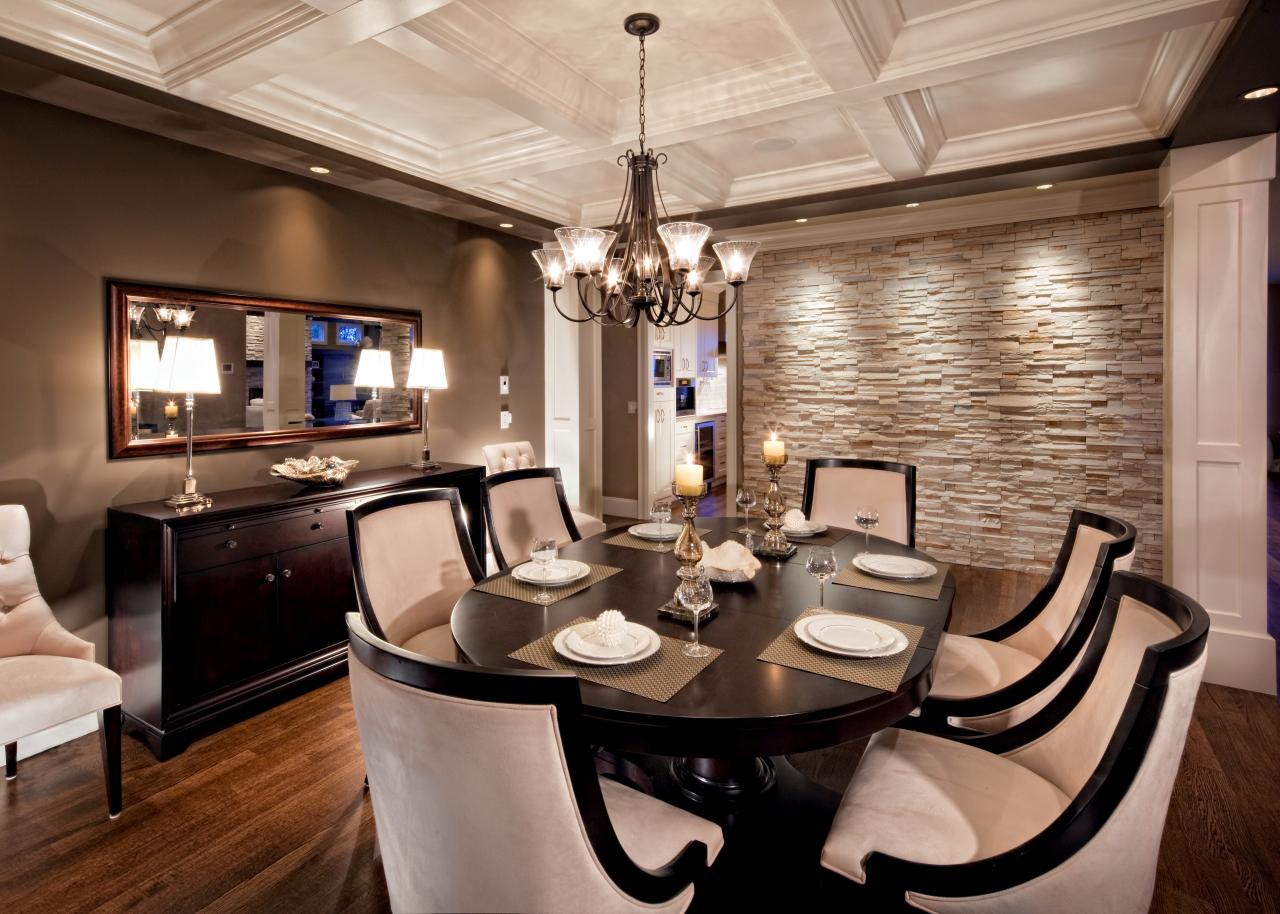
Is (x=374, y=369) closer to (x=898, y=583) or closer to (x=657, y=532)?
(x=657, y=532)

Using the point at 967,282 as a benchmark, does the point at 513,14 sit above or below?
above

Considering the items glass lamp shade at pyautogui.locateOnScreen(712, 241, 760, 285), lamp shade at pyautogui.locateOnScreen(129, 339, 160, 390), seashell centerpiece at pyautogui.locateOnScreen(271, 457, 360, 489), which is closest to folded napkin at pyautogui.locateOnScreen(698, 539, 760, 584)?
glass lamp shade at pyautogui.locateOnScreen(712, 241, 760, 285)

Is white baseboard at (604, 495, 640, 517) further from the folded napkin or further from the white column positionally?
the folded napkin

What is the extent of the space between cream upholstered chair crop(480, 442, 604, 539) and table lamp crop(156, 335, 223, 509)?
5.55 feet

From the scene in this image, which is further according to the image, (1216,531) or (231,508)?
(1216,531)

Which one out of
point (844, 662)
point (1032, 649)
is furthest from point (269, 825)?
point (1032, 649)

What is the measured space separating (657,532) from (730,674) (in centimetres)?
117

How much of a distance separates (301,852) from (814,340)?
4644 mm

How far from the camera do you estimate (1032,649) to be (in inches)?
85.9

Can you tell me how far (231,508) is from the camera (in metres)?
2.63

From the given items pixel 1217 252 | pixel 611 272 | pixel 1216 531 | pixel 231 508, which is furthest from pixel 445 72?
pixel 1216 531

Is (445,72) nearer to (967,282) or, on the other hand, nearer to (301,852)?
(301,852)

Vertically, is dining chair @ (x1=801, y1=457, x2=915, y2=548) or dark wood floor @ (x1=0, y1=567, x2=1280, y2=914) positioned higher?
dining chair @ (x1=801, y1=457, x2=915, y2=548)

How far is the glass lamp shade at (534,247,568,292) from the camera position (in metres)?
2.64
